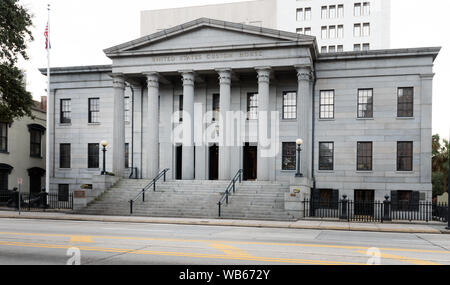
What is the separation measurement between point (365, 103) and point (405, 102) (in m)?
2.75

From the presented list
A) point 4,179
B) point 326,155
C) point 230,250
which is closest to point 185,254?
point 230,250

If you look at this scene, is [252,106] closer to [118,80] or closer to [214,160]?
[214,160]

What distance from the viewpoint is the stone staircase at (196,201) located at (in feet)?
85.0

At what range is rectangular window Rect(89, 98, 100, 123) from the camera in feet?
124

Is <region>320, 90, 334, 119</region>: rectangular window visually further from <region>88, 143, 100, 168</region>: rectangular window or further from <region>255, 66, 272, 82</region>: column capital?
<region>88, 143, 100, 168</region>: rectangular window

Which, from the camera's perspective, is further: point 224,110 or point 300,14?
point 300,14

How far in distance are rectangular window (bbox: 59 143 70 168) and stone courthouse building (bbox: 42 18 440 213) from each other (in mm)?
5968

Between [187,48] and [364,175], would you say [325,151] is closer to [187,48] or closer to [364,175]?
[364,175]

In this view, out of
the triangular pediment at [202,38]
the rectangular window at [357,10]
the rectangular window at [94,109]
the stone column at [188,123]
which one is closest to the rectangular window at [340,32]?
the rectangular window at [357,10]

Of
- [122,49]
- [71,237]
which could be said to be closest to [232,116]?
[122,49]

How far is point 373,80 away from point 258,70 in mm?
8667

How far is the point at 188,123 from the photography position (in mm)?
32719

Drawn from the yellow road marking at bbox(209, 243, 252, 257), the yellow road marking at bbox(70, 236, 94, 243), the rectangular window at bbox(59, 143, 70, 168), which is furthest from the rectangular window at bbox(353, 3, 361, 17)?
the yellow road marking at bbox(70, 236, 94, 243)
